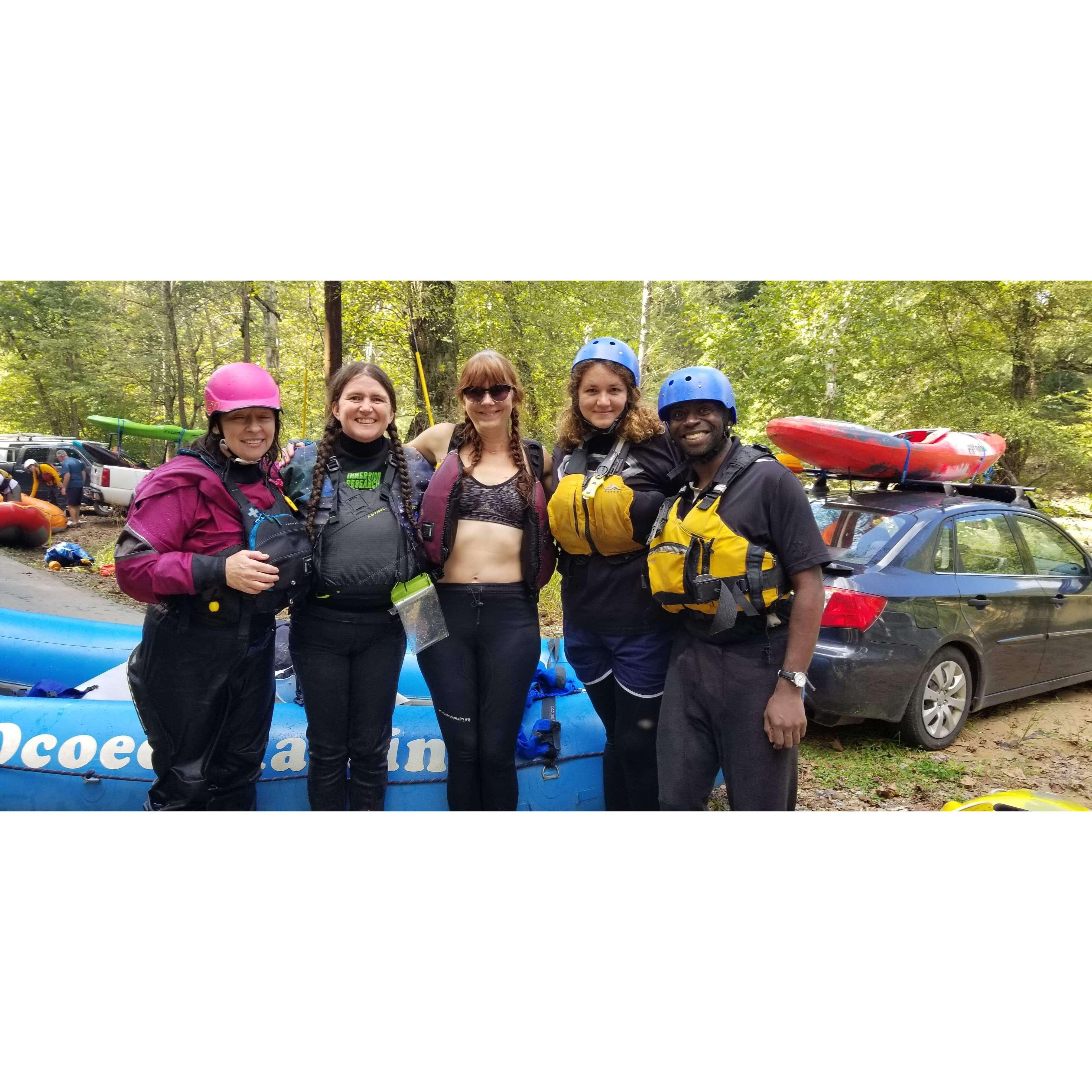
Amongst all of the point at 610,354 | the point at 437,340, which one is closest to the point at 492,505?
the point at 610,354

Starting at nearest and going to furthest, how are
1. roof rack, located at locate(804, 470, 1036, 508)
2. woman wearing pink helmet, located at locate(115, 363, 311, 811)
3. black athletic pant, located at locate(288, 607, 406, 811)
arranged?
woman wearing pink helmet, located at locate(115, 363, 311, 811)
black athletic pant, located at locate(288, 607, 406, 811)
roof rack, located at locate(804, 470, 1036, 508)

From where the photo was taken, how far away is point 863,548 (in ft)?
13.8

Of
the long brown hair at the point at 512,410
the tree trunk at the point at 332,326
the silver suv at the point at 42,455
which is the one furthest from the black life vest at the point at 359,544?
the silver suv at the point at 42,455

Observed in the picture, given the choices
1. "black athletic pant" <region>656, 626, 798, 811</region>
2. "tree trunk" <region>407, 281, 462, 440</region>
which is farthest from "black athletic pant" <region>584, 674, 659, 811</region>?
"tree trunk" <region>407, 281, 462, 440</region>

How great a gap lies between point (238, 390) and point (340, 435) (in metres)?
0.38

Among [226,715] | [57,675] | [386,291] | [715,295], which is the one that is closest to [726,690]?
[226,715]

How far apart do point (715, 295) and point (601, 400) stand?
51.7 feet

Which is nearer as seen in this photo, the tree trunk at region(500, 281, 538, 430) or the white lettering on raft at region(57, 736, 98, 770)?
the white lettering on raft at region(57, 736, 98, 770)

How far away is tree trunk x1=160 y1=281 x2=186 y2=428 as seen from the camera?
48.4 feet

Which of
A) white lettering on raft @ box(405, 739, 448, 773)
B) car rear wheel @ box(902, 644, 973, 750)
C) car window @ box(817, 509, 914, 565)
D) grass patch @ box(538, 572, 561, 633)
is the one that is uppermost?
car window @ box(817, 509, 914, 565)

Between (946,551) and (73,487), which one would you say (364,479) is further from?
(73,487)

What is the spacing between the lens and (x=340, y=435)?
2646 mm

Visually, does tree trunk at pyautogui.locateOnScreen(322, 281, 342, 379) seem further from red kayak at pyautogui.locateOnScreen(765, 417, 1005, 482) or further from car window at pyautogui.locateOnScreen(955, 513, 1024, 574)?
car window at pyautogui.locateOnScreen(955, 513, 1024, 574)

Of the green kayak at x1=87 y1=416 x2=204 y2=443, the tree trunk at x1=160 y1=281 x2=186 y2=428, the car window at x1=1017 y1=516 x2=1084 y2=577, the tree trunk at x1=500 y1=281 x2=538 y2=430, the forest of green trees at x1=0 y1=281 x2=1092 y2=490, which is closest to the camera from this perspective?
the car window at x1=1017 y1=516 x2=1084 y2=577
